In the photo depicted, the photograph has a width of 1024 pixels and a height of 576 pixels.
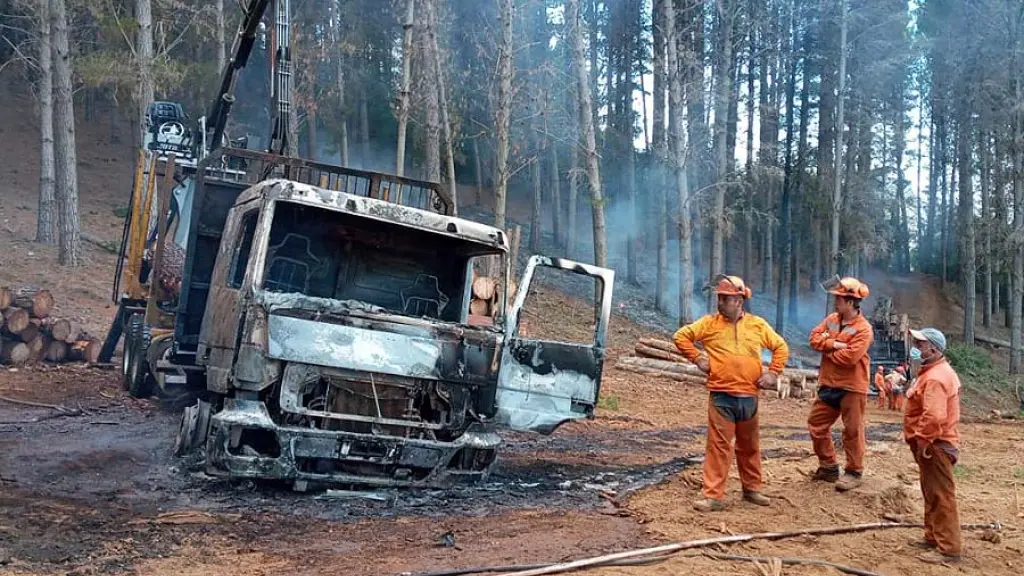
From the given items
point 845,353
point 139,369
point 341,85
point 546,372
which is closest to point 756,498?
point 845,353

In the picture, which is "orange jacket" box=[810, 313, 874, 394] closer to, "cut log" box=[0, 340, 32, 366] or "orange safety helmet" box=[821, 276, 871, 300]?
"orange safety helmet" box=[821, 276, 871, 300]

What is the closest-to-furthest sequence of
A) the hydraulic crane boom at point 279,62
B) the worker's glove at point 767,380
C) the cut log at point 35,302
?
1. the worker's glove at point 767,380
2. the hydraulic crane boom at point 279,62
3. the cut log at point 35,302

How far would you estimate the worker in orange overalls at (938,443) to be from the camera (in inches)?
232

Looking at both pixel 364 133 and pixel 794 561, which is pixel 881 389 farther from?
pixel 364 133

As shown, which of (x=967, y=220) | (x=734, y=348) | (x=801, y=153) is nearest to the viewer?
(x=734, y=348)

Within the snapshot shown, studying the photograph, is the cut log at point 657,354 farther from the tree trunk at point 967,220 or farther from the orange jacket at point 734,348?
the tree trunk at point 967,220

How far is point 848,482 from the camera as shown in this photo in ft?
24.9

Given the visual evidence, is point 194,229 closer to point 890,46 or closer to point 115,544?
point 115,544

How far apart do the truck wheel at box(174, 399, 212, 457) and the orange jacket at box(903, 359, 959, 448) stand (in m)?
5.58

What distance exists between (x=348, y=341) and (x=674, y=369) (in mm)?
10991

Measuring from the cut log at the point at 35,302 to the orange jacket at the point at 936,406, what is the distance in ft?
38.5

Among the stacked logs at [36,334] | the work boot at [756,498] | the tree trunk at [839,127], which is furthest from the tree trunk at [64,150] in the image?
the tree trunk at [839,127]

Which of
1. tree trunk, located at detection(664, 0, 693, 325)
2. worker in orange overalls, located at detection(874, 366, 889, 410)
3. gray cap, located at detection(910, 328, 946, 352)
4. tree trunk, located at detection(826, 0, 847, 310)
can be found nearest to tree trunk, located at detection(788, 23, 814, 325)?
tree trunk, located at detection(826, 0, 847, 310)

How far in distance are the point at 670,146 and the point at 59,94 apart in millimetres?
13802
